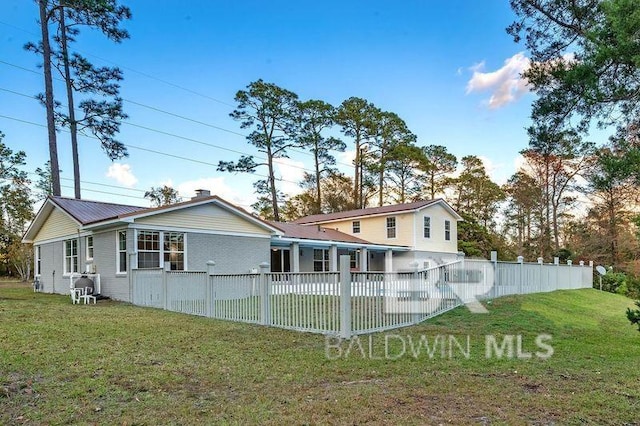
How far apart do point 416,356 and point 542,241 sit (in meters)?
31.3

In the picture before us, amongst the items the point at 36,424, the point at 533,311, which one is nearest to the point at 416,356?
the point at 36,424

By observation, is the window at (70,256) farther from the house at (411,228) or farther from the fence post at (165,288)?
the house at (411,228)

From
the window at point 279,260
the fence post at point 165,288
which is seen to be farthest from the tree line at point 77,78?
the fence post at point 165,288

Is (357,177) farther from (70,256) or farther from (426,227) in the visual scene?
(70,256)

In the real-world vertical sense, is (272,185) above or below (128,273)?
above

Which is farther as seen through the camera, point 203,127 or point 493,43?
point 203,127

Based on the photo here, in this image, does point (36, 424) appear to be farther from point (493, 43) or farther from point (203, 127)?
point (203, 127)

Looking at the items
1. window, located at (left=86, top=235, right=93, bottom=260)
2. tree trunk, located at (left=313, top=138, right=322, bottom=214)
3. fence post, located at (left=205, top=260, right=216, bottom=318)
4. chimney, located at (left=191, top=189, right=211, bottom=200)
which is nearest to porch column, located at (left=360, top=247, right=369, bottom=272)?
chimney, located at (left=191, top=189, right=211, bottom=200)

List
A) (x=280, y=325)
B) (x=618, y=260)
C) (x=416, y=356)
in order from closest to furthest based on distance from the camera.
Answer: (x=416, y=356)
(x=280, y=325)
(x=618, y=260)

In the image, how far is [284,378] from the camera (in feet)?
16.7

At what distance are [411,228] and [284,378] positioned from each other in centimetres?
2046

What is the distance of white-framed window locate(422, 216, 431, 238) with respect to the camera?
25453 mm

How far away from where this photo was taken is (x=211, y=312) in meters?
10.0

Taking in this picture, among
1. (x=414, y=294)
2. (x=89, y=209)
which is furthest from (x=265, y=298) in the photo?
(x=89, y=209)
